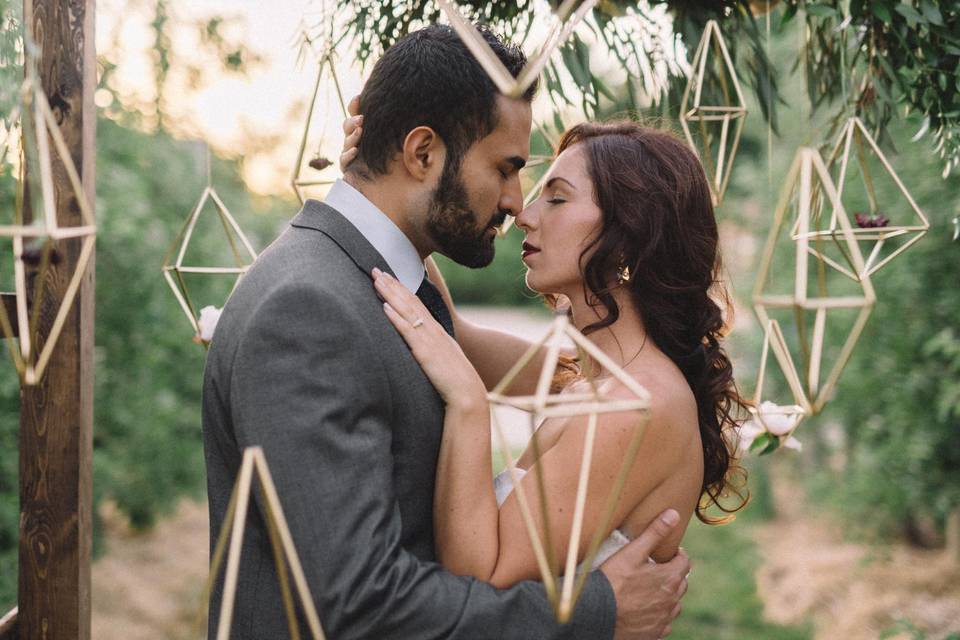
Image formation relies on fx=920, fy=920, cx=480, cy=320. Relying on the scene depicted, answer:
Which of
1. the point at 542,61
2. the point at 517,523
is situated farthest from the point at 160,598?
the point at 542,61

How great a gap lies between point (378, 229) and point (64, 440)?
25.7 inches

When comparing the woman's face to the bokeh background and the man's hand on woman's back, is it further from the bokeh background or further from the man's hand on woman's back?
the bokeh background

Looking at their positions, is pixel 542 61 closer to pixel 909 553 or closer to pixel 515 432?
pixel 909 553

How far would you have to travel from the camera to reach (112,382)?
4.43m

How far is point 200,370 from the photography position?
5152mm

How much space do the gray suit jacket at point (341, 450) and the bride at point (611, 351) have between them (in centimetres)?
5

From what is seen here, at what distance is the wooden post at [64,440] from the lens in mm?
1549

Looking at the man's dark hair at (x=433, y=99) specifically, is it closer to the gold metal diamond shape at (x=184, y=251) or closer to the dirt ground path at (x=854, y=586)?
the gold metal diamond shape at (x=184, y=251)

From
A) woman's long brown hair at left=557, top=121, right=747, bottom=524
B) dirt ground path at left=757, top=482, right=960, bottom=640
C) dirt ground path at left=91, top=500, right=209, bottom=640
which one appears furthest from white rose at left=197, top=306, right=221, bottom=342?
dirt ground path at left=757, top=482, right=960, bottom=640

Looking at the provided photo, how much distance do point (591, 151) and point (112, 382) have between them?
3.32 m

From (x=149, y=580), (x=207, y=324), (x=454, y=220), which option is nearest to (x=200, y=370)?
(x=149, y=580)

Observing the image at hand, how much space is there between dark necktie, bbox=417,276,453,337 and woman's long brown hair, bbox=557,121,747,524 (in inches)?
11.5

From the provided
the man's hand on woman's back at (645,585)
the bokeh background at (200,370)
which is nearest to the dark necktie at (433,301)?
the man's hand on woman's back at (645,585)

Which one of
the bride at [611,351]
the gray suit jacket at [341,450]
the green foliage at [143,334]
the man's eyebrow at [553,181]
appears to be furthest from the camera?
the green foliage at [143,334]
